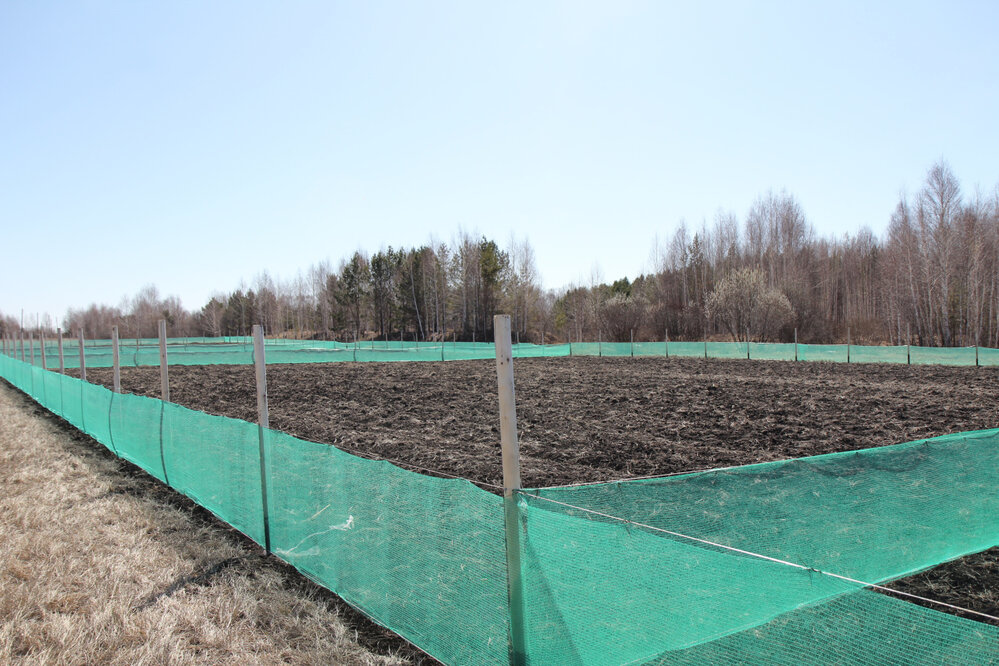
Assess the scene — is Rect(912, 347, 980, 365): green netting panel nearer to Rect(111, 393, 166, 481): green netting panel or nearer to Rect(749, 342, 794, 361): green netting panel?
Rect(749, 342, 794, 361): green netting panel

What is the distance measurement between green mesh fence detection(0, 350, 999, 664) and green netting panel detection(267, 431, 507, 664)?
1 centimetres

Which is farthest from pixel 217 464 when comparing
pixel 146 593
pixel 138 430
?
pixel 138 430

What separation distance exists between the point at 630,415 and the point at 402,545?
8.07 metres

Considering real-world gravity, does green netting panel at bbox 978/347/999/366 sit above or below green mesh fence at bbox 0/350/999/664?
below

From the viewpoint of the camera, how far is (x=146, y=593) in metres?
3.75

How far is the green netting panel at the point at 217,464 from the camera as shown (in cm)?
465

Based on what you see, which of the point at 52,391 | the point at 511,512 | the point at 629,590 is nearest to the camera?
the point at 511,512

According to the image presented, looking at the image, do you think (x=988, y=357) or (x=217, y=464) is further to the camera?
(x=988, y=357)

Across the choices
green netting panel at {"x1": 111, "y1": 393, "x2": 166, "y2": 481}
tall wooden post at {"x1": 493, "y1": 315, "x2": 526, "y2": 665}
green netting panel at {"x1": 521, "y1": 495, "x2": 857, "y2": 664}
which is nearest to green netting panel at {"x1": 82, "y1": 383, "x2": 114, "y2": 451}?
green netting panel at {"x1": 111, "y1": 393, "x2": 166, "y2": 481}

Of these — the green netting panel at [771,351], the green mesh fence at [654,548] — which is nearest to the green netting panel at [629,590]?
the green mesh fence at [654,548]

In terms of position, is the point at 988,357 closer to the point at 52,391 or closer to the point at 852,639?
the point at 852,639

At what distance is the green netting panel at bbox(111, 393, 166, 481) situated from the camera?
6496 mm

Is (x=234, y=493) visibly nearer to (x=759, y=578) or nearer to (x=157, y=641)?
(x=157, y=641)

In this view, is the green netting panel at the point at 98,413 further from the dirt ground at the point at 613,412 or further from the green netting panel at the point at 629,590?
the green netting panel at the point at 629,590
